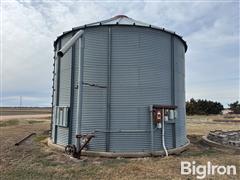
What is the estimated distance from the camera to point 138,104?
11.3 meters

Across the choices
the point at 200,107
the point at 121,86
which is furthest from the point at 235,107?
the point at 121,86

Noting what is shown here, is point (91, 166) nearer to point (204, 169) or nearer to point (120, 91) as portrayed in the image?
point (120, 91)

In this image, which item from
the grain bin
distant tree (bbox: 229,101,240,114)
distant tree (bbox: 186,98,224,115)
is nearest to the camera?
the grain bin

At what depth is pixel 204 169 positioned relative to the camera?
28.9 ft

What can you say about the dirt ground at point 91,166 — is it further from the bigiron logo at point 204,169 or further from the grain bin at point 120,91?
the grain bin at point 120,91

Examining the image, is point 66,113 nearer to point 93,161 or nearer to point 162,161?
point 93,161

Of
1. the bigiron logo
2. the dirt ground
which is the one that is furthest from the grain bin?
the bigiron logo

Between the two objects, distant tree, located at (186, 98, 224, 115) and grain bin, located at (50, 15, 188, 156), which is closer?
grain bin, located at (50, 15, 188, 156)

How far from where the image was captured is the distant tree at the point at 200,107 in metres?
56.3

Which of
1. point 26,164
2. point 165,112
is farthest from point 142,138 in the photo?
point 26,164

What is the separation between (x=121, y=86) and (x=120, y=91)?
21cm

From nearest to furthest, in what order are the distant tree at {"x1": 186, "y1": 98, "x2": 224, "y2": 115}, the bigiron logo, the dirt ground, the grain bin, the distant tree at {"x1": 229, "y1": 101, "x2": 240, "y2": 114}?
1. the dirt ground
2. the bigiron logo
3. the grain bin
4. the distant tree at {"x1": 186, "y1": 98, "x2": 224, "y2": 115}
5. the distant tree at {"x1": 229, "y1": 101, "x2": 240, "y2": 114}

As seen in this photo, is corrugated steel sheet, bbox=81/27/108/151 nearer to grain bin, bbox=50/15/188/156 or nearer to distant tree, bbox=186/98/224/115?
grain bin, bbox=50/15/188/156

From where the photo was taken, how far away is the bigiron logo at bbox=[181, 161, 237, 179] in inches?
329
